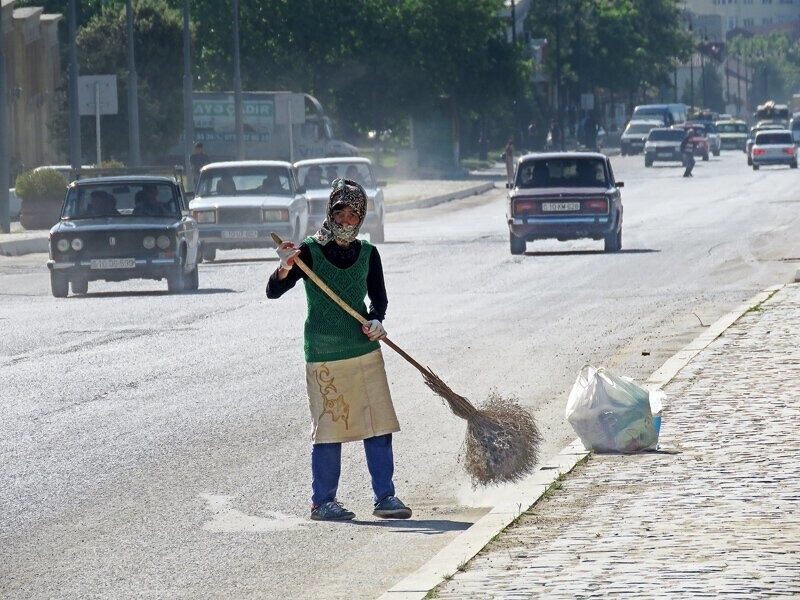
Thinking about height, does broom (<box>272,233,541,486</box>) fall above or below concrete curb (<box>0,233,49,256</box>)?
above

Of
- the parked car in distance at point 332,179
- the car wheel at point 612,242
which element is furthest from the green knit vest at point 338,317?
the parked car in distance at point 332,179

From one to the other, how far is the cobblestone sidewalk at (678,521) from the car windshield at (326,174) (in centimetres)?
2350

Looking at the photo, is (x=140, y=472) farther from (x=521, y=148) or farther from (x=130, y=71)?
(x=521, y=148)

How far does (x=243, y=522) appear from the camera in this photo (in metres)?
8.90

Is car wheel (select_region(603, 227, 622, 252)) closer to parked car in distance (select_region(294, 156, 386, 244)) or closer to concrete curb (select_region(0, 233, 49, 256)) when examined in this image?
parked car in distance (select_region(294, 156, 386, 244))

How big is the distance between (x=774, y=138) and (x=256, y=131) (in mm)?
21578

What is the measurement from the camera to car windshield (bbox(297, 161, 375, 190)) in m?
35.1

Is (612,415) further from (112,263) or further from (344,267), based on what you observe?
(112,263)

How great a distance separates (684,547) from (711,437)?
3.04 meters

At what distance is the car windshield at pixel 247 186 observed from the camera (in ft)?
105

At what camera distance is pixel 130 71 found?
48188 mm

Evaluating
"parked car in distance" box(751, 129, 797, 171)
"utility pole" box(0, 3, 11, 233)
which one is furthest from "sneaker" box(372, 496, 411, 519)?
"parked car in distance" box(751, 129, 797, 171)

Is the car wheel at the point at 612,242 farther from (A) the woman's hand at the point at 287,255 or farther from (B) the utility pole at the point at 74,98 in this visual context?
(A) the woman's hand at the point at 287,255

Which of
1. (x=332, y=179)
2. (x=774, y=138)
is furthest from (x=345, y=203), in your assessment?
(x=774, y=138)
